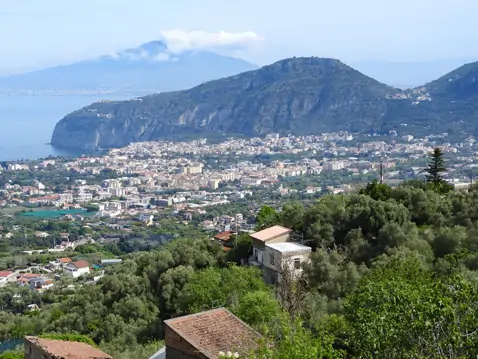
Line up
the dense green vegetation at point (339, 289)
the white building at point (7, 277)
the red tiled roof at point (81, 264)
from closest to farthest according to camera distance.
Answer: the dense green vegetation at point (339, 289), the white building at point (7, 277), the red tiled roof at point (81, 264)

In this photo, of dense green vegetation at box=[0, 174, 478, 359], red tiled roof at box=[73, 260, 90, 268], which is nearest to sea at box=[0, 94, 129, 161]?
red tiled roof at box=[73, 260, 90, 268]

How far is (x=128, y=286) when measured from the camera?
1642cm

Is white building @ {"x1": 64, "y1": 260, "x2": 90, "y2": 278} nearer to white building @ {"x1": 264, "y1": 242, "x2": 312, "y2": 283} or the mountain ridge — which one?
white building @ {"x1": 264, "y1": 242, "x2": 312, "y2": 283}

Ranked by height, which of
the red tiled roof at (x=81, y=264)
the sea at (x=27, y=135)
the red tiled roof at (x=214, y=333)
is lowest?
the sea at (x=27, y=135)

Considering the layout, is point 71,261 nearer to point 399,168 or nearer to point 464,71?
point 399,168

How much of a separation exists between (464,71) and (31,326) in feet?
367

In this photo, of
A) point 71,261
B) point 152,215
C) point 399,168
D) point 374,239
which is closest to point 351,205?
point 374,239

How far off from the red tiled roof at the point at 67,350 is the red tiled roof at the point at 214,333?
289cm

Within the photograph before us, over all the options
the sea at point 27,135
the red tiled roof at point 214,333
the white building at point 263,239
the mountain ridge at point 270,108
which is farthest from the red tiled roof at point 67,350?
the sea at point 27,135

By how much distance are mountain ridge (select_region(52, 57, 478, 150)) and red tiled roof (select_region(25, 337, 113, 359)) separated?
100 meters

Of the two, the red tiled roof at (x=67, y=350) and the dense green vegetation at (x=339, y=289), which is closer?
the dense green vegetation at (x=339, y=289)

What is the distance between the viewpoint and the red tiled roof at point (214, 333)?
7.33m

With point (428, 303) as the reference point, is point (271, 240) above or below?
below

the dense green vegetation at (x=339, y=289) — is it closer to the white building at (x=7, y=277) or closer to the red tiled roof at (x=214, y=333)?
the red tiled roof at (x=214, y=333)
